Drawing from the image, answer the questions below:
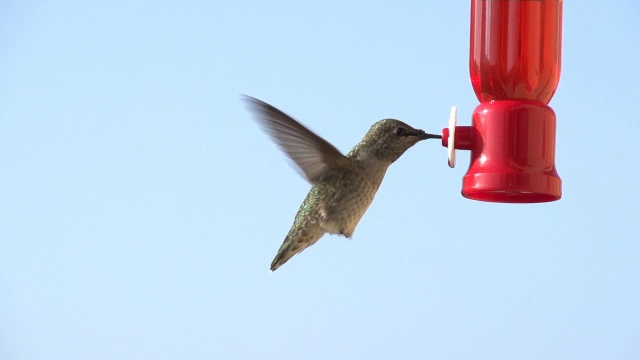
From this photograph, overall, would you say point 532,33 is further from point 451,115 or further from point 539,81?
point 451,115

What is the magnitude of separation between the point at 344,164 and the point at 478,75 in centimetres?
83

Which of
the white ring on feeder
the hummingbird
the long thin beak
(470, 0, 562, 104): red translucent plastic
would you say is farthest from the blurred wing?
(470, 0, 562, 104): red translucent plastic

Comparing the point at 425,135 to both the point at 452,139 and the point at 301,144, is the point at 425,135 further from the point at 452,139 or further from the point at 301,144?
the point at 301,144

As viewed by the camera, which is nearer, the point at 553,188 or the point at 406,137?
the point at 553,188

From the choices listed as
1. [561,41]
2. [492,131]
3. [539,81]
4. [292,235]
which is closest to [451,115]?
[492,131]

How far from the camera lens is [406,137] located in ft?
13.2

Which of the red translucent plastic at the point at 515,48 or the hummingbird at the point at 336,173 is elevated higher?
the red translucent plastic at the point at 515,48

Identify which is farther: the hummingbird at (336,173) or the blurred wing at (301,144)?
the hummingbird at (336,173)

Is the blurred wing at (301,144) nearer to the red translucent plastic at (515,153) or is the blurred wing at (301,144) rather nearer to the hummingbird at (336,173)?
the hummingbird at (336,173)

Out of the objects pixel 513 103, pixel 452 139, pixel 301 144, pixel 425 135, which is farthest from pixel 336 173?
pixel 513 103

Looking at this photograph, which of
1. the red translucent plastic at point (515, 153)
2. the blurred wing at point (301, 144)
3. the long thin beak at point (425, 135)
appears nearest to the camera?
the red translucent plastic at point (515, 153)

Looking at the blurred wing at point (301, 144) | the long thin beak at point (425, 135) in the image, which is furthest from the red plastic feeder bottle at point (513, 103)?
the blurred wing at point (301, 144)

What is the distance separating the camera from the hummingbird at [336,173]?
3990 mm

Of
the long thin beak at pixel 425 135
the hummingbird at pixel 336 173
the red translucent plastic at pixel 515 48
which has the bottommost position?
the hummingbird at pixel 336 173
